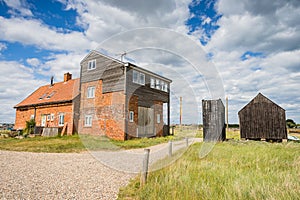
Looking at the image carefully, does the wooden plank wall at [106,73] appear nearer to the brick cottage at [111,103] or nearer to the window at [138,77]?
the brick cottage at [111,103]

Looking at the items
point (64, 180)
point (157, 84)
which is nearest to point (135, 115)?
point (157, 84)

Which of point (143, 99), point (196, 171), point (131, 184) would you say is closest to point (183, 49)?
point (196, 171)

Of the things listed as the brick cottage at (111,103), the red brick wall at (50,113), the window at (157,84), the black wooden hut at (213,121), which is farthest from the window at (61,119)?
the black wooden hut at (213,121)

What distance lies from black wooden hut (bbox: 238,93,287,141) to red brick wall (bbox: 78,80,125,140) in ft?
36.9

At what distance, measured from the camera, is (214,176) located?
5.59 meters

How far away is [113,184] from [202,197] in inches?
106

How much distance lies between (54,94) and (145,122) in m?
12.2

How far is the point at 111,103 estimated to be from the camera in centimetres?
1877

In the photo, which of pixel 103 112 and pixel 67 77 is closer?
pixel 103 112

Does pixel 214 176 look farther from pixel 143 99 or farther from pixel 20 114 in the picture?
pixel 20 114

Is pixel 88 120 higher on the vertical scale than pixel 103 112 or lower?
lower

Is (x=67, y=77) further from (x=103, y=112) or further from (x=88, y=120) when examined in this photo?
(x=103, y=112)

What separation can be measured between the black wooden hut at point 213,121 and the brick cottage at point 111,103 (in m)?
6.79

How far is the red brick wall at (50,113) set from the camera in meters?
20.9
